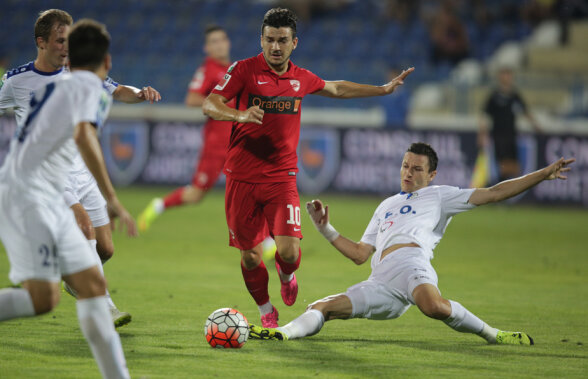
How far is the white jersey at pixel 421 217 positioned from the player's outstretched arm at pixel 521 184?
0.47ft

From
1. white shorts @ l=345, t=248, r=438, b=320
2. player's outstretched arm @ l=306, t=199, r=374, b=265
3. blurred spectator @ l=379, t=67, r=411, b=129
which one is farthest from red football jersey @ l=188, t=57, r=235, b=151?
blurred spectator @ l=379, t=67, r=411, b=129

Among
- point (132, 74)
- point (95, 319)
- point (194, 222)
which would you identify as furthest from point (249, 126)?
point (132, 74)

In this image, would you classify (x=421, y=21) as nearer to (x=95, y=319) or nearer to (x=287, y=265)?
(x=287, y=265)

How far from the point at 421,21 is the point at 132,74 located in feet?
25.8

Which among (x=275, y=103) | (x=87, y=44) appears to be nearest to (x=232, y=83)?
(x=275, y=103)

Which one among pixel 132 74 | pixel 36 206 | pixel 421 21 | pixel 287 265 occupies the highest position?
pixel 421 21

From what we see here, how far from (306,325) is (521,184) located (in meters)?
1.81

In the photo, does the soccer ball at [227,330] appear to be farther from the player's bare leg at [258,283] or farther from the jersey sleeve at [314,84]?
the jersey sleeve at [314,84]

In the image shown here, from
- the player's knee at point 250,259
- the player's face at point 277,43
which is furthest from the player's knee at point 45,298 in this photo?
the player's face at point 277,43

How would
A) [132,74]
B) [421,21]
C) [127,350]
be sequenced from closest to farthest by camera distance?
[127,350], [132,74], [421,21]

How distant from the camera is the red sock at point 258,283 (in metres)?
6.59

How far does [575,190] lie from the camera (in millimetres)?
17031

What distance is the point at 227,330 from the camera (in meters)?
5.70

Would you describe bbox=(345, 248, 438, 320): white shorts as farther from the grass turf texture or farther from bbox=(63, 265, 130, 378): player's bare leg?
bbox=(63, 265, 130, 378): player's bare leg
